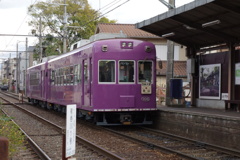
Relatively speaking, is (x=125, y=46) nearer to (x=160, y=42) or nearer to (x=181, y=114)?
(x=181, y=114)

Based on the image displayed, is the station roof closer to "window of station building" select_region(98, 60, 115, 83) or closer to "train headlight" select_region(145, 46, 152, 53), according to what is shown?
"train headlight" select_region(145, 46, 152, 53)

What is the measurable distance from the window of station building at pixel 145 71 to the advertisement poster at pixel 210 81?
91.0 inches

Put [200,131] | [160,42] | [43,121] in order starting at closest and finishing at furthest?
[200,131] < [43,121] < [160,42]

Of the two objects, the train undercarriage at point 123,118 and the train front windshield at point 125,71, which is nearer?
the train front windshield at point 125,71

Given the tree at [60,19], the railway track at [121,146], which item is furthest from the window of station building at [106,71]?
the tree at [60,19]

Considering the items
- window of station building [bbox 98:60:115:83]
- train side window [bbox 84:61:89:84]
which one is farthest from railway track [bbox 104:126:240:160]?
train side window [bbox 84:61:89:84]

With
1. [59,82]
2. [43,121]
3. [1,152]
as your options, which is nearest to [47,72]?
[59,82]

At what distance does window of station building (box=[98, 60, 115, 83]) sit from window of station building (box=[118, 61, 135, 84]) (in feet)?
0.83

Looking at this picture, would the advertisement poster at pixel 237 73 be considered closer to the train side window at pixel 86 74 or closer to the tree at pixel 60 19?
the train side window at pixel 86 74

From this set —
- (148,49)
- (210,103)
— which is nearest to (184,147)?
(148,49)

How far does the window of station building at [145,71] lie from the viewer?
1423cm

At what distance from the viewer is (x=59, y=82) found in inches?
780

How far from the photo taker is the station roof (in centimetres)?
1109

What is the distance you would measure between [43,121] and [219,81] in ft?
25.3
